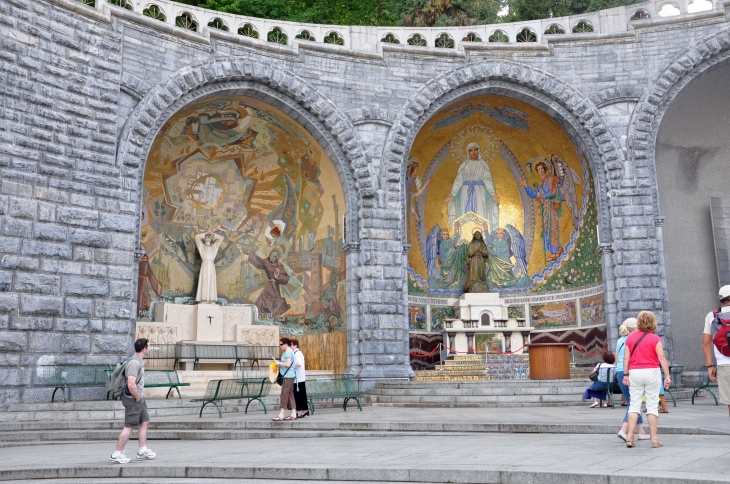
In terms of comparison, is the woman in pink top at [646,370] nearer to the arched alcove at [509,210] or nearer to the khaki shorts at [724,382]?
the khaki shorts at [724,382]

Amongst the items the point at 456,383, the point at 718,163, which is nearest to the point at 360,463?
the point at 456,383

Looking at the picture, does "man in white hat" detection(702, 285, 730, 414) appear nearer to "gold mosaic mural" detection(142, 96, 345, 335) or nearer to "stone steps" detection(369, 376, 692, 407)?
"stone steps" detection(369, 376, 692, 407)

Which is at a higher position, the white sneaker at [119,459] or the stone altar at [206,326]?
the stone altar at [206,326]

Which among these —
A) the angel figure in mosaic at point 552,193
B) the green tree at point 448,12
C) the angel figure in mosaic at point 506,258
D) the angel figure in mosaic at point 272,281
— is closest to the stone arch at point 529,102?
the angel figure in mosaic at point 552,193

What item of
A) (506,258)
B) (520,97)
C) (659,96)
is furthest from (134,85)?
(659,96)

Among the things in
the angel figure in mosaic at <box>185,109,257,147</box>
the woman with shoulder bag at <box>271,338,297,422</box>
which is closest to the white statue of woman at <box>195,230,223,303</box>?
the angel figure in mosaic at <box>185,109,257,147</box>

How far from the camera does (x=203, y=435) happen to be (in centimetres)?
894

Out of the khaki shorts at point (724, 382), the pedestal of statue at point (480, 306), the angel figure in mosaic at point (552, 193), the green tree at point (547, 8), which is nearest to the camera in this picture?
the khaki shorts at point (724, 382)

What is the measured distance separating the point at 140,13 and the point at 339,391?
8.96 metres

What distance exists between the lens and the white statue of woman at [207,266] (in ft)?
56.5

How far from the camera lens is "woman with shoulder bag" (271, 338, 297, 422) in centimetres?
999

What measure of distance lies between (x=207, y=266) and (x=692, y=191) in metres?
11.9

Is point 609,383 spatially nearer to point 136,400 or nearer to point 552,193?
point 136,400

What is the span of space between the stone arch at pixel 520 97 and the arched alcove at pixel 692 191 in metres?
1.87
